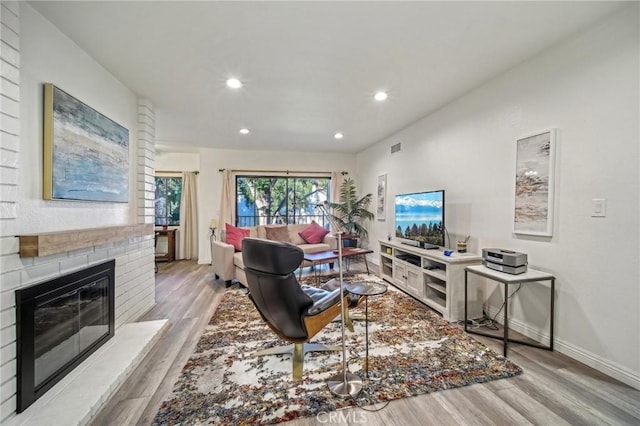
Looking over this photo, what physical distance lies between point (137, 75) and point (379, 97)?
2.53 meters

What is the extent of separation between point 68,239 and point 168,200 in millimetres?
4757

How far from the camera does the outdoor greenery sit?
565cm

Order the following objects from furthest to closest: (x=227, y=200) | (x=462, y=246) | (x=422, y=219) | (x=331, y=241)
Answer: (x=227, y=200), (x=331, y=241), (x=422, y=219), (x=462, y=246)

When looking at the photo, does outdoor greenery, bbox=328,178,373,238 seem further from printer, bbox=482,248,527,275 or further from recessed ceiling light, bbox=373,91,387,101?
printer, bbox=482,248,527,275

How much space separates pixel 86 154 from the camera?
6.90 ft

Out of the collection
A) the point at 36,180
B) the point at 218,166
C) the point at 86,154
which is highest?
the point at 218,166

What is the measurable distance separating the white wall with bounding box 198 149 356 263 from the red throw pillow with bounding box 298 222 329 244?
163 centimetres

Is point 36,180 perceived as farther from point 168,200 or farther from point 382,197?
point 168,200

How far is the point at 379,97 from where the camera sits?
10.0 ft

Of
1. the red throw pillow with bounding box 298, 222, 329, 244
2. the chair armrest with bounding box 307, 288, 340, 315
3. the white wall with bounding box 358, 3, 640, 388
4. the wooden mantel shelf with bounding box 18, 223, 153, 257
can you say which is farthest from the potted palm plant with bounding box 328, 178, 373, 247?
the wooden mantel shelf with bounding box 18, 223, 153, 257

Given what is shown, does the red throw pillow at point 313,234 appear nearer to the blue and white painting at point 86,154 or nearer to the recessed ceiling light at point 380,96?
the recessed ceiling light at point 380,96

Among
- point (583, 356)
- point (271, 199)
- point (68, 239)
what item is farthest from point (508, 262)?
point (271, 199)

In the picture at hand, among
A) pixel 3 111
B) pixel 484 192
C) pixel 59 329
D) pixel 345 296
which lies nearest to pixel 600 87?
pixel 484 192

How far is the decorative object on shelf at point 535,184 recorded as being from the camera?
2.14 meters
